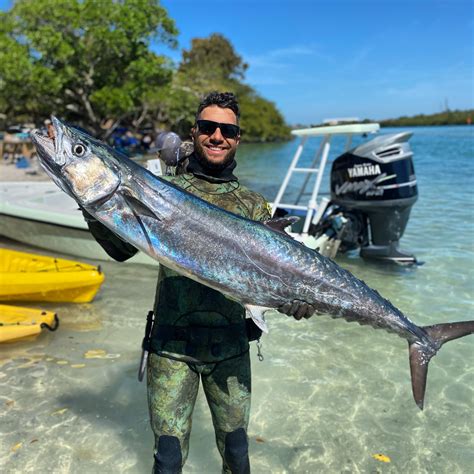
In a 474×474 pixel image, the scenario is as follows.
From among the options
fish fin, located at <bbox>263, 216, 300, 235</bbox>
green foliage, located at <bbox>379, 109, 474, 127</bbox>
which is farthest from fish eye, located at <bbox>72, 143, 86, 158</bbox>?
green foliage, located at <bbox>379, 109, 474, 127</bbox>

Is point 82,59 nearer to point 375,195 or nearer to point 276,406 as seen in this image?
point 375,195

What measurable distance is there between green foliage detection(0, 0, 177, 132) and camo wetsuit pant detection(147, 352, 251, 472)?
25.8 m

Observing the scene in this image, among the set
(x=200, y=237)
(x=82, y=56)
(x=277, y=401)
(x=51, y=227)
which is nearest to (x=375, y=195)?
(x=277, y=401)

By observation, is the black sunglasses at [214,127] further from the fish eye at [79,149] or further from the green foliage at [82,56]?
the green foliage at [82,56]

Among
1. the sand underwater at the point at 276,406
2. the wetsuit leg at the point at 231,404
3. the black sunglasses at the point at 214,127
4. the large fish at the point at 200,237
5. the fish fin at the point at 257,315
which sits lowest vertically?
the sand underwater at the point at 276,406

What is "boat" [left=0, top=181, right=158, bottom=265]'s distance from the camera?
9.34 metres

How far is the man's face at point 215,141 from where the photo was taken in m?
2.78

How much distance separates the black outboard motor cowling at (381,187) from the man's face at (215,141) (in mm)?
6483

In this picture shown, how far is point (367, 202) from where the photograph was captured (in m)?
8.85

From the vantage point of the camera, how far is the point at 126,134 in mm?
39156

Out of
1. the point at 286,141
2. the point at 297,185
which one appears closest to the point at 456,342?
the point at 297,185

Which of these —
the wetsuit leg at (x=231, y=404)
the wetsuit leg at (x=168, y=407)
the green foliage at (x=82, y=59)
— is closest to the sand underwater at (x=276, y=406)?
the wetsuit leg at (x=231, y=404)

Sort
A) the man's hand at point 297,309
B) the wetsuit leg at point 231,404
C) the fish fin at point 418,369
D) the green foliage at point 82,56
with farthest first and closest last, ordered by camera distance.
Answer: the green foliage at point 82,56, the fish fin at point 418,369, the wetsuit leg at point 231,404, the man's hand at point 297,309

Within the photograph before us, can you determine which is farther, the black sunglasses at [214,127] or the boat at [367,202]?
the boat at [367,202]
